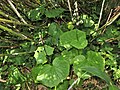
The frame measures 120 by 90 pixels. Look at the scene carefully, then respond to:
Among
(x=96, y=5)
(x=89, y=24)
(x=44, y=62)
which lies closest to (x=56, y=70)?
(x=44, y=62)

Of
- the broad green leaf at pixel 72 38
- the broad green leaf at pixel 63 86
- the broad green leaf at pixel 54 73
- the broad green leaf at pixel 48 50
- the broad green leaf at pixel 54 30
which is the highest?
the broad green leaf at pixel 54 30

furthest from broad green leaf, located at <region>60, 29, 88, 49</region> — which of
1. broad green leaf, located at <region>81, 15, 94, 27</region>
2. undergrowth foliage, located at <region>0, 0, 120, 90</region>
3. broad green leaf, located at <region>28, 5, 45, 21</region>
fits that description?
broad green leaf, located at <region>28, 5, 45, 21</region>

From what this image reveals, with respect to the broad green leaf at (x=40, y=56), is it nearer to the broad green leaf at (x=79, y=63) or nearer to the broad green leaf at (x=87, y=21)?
the broad green leaf at (x=79, y=63)

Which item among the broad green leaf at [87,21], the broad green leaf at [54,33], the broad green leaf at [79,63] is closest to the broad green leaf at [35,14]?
the broad green leaf at [54,33]

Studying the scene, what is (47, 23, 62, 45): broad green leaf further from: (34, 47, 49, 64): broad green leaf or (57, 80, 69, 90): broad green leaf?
(57, 80, 69, 90): broad green leaf

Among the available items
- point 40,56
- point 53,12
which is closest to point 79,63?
point 40,56

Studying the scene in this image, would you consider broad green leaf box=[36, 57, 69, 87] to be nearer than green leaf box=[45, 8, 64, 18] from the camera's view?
Yes

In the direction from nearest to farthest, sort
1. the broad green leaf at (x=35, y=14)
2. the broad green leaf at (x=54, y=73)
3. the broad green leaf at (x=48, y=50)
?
the broad green leaf at (x=54, y=73)
the broad green leaf at (x=48, y=50)
the broad green leaf at (x=35, y=14)
